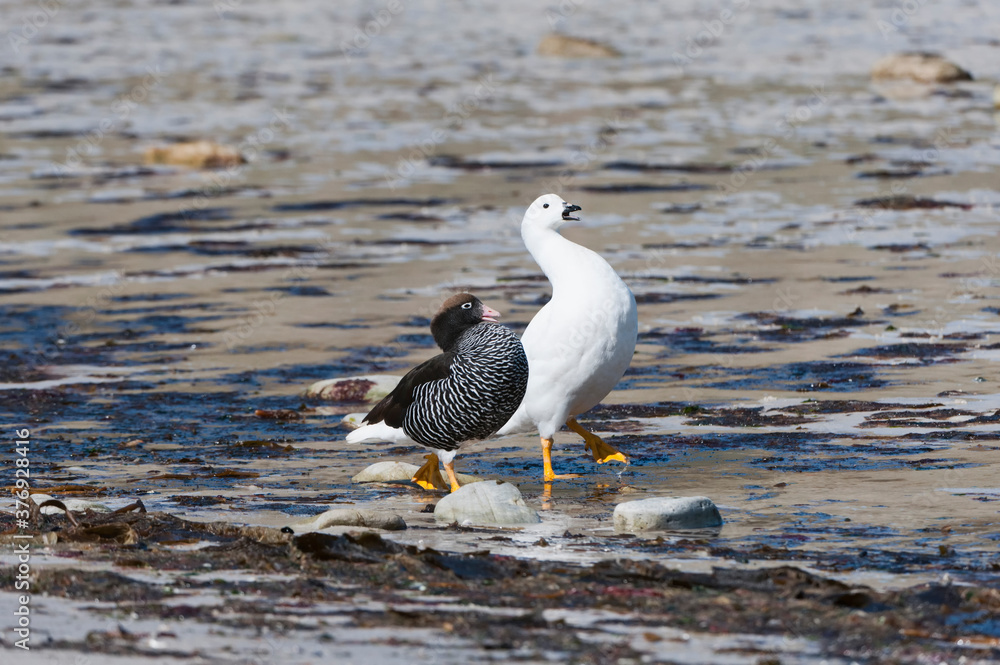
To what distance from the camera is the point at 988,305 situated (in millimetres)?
13586

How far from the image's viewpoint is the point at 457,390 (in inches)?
329

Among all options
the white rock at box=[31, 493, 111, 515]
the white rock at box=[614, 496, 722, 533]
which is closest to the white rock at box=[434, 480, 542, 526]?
the white rock at box=[614, 496, 722, 533]

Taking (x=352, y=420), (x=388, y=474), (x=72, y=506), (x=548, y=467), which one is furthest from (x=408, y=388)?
(x=72, y=506)

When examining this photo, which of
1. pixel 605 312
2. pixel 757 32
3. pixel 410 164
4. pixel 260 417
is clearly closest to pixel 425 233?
pixel 410 164

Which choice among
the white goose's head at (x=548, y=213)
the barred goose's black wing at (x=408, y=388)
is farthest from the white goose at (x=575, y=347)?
the barred goose's black wing at (x=408, y=388)

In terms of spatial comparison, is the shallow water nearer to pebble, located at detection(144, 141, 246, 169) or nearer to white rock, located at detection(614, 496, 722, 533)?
white rock, located at detection(614, 496, 722, 533)

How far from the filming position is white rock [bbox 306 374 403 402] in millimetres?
11133

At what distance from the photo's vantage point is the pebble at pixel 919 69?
35156 mm

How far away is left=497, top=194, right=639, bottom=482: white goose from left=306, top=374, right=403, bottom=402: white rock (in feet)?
6.84

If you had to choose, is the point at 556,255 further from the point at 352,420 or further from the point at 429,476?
the point at 352,420

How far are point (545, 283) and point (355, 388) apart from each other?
16.3 ft

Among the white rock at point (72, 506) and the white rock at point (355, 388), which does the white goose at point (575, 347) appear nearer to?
the white rock at point (355, 388)

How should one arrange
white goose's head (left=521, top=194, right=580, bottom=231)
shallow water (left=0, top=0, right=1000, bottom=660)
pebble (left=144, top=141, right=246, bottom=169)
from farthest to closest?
pebble (left=144, top=141, right=246, bottom=169) < white goose's head (left=521, top=194, right=580, bottom=231) < shallow water (left=0, top=0, right=1000, bottom=660)

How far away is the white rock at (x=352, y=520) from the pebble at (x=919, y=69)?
3071 centimetres
